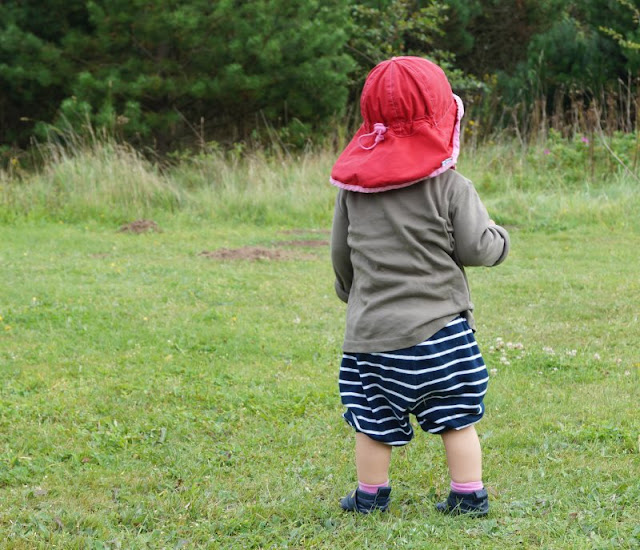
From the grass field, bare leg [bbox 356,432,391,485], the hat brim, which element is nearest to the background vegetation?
the grass field

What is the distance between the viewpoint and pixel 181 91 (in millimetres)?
14953

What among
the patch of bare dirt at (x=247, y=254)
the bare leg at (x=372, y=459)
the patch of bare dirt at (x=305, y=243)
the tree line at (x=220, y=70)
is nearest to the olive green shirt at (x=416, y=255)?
the bare leg at (x=372, y=459)

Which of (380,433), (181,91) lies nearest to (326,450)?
(380,433)

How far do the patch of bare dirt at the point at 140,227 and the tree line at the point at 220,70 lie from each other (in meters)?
3.60

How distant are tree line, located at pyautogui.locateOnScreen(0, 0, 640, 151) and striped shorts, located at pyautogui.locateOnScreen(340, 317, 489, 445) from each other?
1089 centimetres

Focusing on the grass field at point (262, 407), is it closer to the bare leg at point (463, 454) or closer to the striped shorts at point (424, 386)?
the bare leg at point (463, 454)

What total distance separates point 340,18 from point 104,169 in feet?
20.1

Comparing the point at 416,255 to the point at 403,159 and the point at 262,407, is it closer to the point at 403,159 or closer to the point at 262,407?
the point at 403,159

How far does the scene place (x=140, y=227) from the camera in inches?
416

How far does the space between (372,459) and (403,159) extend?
1.08 metres

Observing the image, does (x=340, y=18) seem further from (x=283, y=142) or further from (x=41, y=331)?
(x=41, y=331)

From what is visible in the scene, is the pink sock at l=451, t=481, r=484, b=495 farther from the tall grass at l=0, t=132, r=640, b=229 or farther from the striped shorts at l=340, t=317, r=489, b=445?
the tall grass at l=0, t=132, r=640, b=229

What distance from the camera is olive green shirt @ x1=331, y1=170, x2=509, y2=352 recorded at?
2893 millimetres

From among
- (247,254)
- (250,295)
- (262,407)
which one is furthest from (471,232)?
(247,254)
